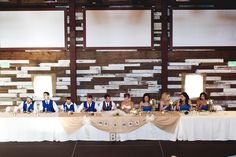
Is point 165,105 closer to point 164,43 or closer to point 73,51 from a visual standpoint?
point 164,43

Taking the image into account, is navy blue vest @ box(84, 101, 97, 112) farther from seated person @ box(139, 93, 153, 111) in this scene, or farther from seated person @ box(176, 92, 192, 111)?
seated person @ box(176, 92, 192, 111)

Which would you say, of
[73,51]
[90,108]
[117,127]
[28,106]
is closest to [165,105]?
[117,127]

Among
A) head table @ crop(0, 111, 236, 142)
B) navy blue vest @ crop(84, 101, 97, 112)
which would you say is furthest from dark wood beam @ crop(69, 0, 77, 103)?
head table @ crop(0, 111, 236, 142)

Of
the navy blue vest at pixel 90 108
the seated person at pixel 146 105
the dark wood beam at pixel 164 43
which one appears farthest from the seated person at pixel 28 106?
the dark wood beam at pixel 164 43

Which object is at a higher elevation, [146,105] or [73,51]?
[73,51]

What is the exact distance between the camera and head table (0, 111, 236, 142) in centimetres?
946

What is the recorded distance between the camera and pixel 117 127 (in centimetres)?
944

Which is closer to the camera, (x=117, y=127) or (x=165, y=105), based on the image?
(x=117, y=127)

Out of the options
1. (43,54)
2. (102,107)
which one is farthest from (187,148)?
(43,54)

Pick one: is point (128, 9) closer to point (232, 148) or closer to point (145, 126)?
point (145, 126)

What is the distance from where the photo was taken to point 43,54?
1241cm

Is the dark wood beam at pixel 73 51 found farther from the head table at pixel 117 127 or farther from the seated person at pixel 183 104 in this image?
the seated person at pixel 183 104

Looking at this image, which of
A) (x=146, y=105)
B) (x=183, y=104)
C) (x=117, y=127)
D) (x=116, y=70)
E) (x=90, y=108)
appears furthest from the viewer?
(x=116, y=70)

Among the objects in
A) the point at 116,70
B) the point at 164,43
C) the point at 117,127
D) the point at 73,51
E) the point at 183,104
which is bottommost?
the point at 117,127
